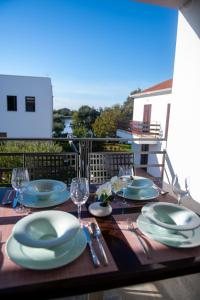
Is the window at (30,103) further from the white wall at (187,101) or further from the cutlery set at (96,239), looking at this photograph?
the cutlery set at (96,239)

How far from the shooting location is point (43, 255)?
71 cm

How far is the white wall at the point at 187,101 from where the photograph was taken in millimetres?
2480

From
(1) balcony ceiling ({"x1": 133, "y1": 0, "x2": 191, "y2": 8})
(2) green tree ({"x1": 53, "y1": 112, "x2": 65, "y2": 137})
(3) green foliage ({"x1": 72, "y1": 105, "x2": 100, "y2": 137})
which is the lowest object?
(2) green tree ({"x1": 53, "y1": 112, "x2": 65, "y2": 137})

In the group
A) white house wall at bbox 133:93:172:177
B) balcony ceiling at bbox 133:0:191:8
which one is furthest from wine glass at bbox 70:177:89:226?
white house wall at bbox 133:93:172:177

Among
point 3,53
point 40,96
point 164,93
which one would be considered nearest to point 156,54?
point 164,93

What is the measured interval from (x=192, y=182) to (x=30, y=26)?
6661 mm

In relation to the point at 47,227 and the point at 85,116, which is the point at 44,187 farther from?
the point at 85,116

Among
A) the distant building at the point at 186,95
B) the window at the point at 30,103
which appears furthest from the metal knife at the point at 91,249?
the window at the point at 30,103

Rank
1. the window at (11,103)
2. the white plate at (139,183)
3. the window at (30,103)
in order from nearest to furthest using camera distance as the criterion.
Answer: the white plate at (139,183), the window at (11,103), the window at (30,103)

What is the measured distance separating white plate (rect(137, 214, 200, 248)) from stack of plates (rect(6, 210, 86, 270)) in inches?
11.2

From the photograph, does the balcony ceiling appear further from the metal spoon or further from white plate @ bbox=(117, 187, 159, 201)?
the metal spoon

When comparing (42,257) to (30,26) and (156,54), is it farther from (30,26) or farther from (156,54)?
(156,54)

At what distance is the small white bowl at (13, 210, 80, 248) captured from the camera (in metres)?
0.75

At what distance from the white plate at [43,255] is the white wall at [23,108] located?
11.7 metres
